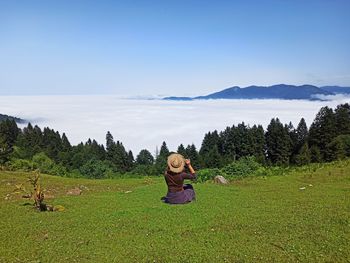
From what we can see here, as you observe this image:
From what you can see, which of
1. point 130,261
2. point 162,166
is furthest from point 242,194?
point 162,166

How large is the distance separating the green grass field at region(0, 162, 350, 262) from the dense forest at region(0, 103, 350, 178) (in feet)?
157

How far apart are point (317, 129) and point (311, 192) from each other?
61580mm

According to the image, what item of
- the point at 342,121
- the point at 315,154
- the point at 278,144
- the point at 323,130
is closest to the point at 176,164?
the point at 315,154

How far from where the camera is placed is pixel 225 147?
10475 centimetres

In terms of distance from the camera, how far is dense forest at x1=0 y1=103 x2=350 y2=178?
247ft

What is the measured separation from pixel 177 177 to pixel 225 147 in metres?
87.6

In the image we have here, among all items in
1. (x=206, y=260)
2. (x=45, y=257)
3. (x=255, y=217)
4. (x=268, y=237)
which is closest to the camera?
(x=206, y=260)

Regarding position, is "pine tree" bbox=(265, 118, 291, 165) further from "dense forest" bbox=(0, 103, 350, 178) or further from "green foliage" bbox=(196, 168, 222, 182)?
"green foliage" bbox=(196, 168, 222, 182)

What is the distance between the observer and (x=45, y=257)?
11672 millimetres

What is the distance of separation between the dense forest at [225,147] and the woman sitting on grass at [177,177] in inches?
1977

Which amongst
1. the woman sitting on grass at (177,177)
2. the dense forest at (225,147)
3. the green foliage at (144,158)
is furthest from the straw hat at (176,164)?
the green foliage at (144,158)

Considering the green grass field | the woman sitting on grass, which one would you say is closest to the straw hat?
the woman sitting on grass

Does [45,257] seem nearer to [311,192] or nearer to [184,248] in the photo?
[184,248]

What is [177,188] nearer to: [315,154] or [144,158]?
[315,154]
